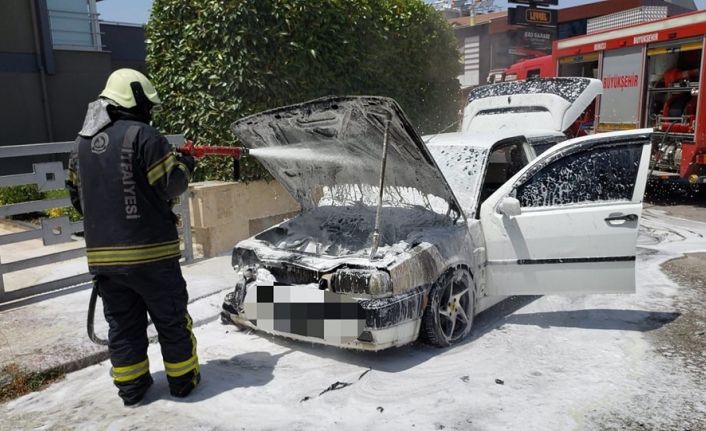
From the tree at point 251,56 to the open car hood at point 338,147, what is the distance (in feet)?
6.94

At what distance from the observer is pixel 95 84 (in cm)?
1349

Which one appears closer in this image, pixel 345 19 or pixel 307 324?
pixel 307 324

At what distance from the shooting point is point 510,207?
13.8 ft

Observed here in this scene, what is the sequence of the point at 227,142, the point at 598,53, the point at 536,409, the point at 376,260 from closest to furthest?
1. the point at 536,409
2. the point at 376,260
3. the point at 227,142
4. the point at 598,53

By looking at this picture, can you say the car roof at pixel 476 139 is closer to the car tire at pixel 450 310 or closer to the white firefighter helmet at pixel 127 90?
the car tire at pixel 450 310

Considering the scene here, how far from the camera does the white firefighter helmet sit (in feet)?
10.7

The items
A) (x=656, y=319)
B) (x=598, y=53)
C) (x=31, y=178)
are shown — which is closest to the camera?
(x=656, y=319)

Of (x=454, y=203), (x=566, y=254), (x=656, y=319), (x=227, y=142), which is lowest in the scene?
(x=656, y=319)

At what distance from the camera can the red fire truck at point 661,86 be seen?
955 centimetres

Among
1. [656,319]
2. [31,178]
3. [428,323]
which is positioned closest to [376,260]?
[428,323]

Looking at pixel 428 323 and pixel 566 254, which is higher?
pixel 566 254

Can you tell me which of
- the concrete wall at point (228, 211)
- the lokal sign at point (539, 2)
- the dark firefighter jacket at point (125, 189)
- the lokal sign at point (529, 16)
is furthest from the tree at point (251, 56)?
the lokal sign at point (539, 2)

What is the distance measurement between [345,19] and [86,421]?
561cm

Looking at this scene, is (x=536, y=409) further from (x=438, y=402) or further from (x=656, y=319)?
(x=656, y=319)
